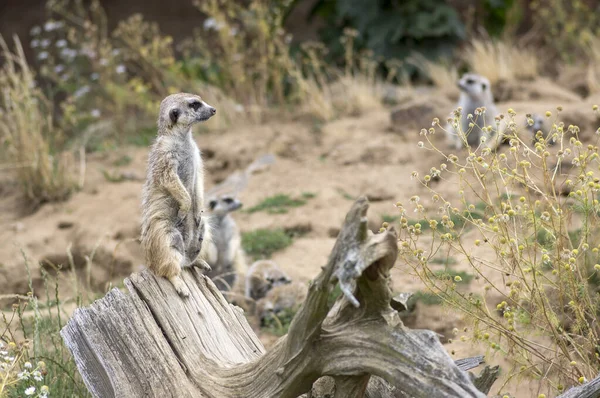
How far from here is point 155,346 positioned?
305cm

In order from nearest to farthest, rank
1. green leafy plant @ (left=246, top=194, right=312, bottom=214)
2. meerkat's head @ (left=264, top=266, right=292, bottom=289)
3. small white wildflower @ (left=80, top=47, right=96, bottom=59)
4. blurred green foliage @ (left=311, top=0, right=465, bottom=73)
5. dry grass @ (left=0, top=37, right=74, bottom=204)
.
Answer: meerkat's head @ (left=264, top=266, right=292, bottom=289) → green leafy plant @ (left=246, top=194, right=312, bottom=214) → dry grass @ (left=0, top=37, right=74, bottom=204) → small white wildflower @ (left=80, top=47, right=96, bottom=59) → blurred green foliage @ (left=311, top=0, right=465, bottom=73)

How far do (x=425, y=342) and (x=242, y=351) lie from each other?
1.05 meters

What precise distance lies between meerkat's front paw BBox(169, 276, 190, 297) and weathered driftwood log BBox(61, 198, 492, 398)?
0.08ft

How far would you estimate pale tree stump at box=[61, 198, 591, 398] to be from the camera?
2.35m

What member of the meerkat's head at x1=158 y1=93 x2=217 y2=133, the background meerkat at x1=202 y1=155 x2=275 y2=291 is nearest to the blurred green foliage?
the background meerkat at x1=202 y1=155 x2=275 y2=291

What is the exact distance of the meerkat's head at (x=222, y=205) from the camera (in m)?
5.86

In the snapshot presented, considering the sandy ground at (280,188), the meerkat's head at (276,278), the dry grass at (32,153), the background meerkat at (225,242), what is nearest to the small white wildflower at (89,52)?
the sandy ground at (280,188)

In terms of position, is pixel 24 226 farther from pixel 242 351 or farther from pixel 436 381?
pixel 436 381

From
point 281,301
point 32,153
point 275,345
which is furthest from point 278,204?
point 275,345

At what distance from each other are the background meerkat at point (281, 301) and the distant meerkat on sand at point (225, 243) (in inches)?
18.4

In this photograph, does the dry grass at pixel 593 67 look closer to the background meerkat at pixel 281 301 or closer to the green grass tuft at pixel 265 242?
the green grass tuft at pixel 265 242

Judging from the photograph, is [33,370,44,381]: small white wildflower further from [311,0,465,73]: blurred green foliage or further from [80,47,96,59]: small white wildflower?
[311,0,465,73]: blurred green foliage

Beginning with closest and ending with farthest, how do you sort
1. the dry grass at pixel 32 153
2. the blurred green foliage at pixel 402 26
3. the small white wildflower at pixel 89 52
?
the dry grass at pixel 32 153, the small white wildflower at pixel 89 52, the blurred green foliage at pixel 402 26

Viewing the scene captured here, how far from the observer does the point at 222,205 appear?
5.86 meters
